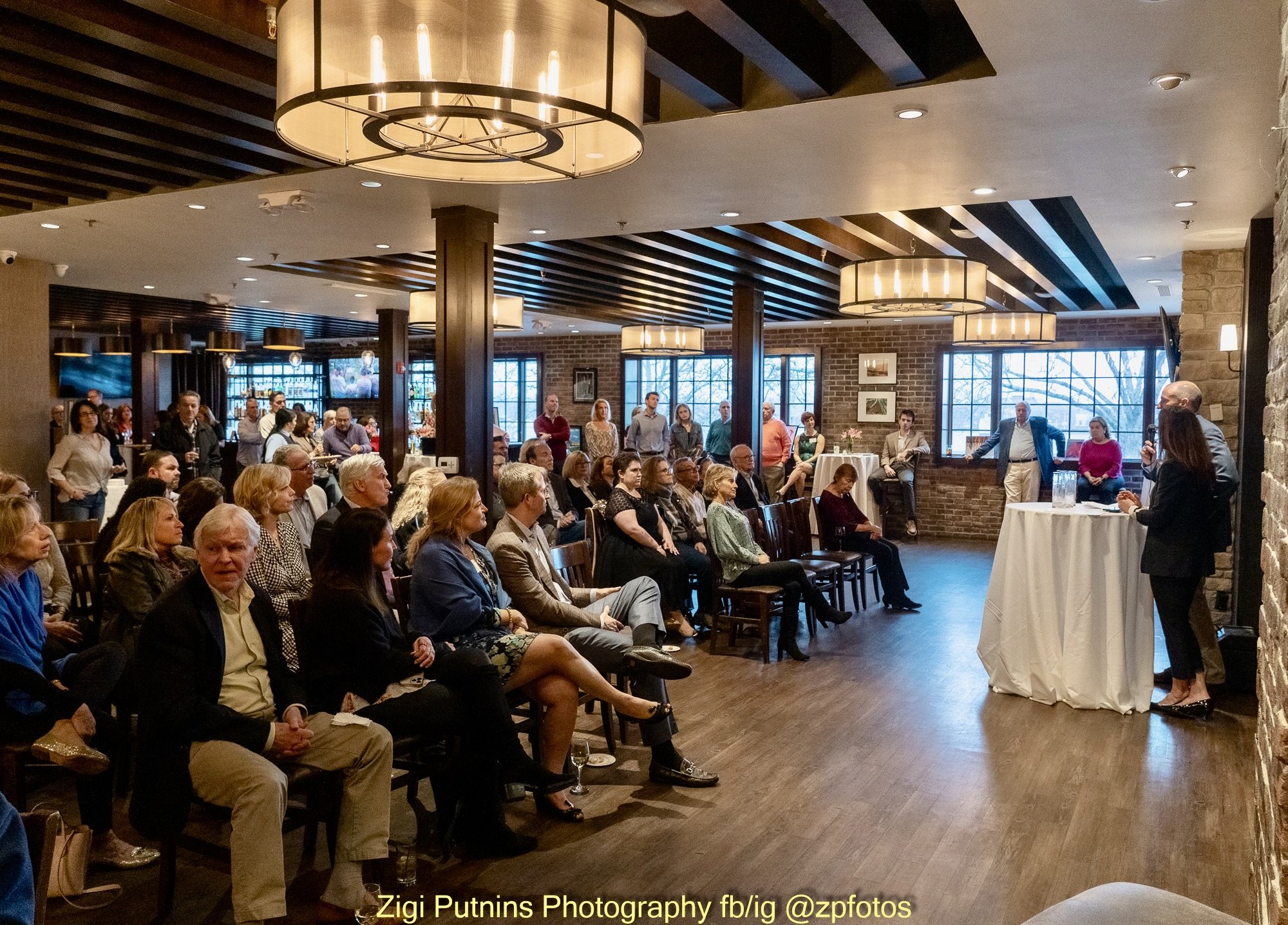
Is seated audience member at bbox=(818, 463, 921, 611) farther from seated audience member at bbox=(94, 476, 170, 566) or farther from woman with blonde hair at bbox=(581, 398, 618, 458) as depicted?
seated audience member at bbox=(94, 476, 170, 566)

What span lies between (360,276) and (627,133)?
7999 millimetres

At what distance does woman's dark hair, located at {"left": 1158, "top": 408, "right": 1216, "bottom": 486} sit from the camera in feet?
16.5

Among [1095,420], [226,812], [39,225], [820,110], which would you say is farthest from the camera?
A: [1095,420]

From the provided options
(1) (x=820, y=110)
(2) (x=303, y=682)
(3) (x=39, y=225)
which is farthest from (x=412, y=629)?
(3) (x=39, y=225)

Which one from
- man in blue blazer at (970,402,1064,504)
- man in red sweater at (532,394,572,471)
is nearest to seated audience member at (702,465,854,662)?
man in red sweater at (532,394,572,471)

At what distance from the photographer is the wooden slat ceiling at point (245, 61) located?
11.6ft

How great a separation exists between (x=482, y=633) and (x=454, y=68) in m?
2.17

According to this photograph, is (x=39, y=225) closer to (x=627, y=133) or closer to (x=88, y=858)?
(x=88, y=858)

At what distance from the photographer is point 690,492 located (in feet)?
23.5

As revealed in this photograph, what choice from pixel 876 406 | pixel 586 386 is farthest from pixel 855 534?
pixel 586 386

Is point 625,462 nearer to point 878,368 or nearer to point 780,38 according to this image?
point 780,38

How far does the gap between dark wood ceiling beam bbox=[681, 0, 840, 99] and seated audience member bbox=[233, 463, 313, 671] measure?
8.02 ft

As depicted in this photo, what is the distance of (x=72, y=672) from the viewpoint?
3.30 m

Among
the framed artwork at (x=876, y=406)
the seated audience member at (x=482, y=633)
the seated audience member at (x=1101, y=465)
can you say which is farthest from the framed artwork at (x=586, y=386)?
the seated audience member at (x=482, y=633)
